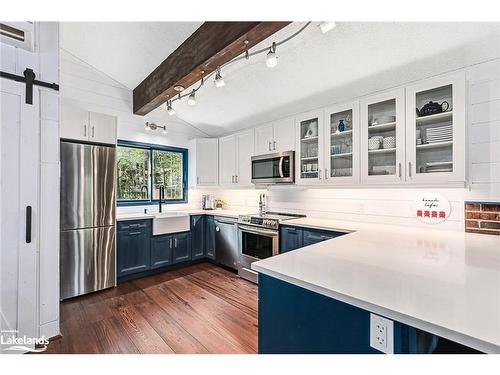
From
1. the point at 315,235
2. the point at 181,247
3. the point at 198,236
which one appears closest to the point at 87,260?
the point at 181,247

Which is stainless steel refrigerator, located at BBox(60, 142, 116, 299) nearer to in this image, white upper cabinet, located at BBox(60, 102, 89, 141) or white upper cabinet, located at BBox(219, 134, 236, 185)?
white upper cabinet, located at BBox(60, 102, 89, 141)

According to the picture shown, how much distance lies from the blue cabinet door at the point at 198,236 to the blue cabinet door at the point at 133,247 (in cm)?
72

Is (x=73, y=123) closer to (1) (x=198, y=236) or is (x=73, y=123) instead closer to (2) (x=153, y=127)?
(2) (x=153, y=127)

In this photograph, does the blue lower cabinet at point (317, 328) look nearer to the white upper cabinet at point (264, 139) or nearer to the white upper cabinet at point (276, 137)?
the white upper cabinet at point (276, 137)

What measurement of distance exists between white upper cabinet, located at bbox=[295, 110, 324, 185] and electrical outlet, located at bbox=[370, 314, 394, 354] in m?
2.13

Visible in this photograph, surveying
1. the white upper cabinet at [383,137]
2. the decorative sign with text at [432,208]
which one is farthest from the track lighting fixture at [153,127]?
the decorative sign with text at [432,208]

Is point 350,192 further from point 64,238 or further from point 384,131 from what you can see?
point 64,238

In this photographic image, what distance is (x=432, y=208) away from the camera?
2.41 meters

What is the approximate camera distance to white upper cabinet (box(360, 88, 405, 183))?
2.32 meters

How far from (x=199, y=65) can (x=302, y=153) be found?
161cm

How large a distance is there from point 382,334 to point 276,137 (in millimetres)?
2842

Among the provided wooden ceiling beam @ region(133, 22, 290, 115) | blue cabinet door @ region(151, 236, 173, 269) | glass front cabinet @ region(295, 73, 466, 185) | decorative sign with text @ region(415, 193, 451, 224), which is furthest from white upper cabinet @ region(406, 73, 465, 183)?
blue cabinet door @ region(151, 236, 173, 269)
